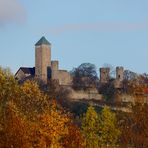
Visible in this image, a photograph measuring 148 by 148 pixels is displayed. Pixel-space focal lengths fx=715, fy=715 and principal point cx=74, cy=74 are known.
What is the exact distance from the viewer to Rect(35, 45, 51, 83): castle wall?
117206 millimetres

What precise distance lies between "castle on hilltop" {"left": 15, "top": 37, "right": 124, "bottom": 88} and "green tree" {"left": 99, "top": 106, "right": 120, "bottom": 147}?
167 ft

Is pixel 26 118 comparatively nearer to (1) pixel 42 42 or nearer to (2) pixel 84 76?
(2) pixel 84 76

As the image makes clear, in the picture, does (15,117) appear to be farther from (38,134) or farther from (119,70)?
(119,70)

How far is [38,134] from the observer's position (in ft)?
94.3

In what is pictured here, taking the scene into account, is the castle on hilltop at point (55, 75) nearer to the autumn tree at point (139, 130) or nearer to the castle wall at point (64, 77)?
the castle wall at point (64, 77)

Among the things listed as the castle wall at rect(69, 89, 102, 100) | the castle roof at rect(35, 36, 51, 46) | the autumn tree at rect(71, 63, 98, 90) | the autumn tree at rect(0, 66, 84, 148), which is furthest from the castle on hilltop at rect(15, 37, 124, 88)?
the autumn tree at rect(0, 66, 84, 148)

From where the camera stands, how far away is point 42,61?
121m

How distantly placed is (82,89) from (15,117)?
81.9m

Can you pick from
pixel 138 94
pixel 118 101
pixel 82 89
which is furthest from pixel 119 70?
pixel 138 94

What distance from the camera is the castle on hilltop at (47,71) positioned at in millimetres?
113875

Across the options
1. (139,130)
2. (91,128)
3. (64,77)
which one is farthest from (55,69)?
(139,130)

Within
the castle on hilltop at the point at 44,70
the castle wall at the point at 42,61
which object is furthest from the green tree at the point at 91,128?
the castle wall at the point at 42,61

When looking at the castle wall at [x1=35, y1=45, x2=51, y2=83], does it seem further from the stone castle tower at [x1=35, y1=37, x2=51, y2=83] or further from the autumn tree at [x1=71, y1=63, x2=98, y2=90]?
the autumn tree at [x1=71, y1=63, x2=98, y2=90]

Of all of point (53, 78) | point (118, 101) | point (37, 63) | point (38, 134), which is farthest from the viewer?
point (37, 63)
